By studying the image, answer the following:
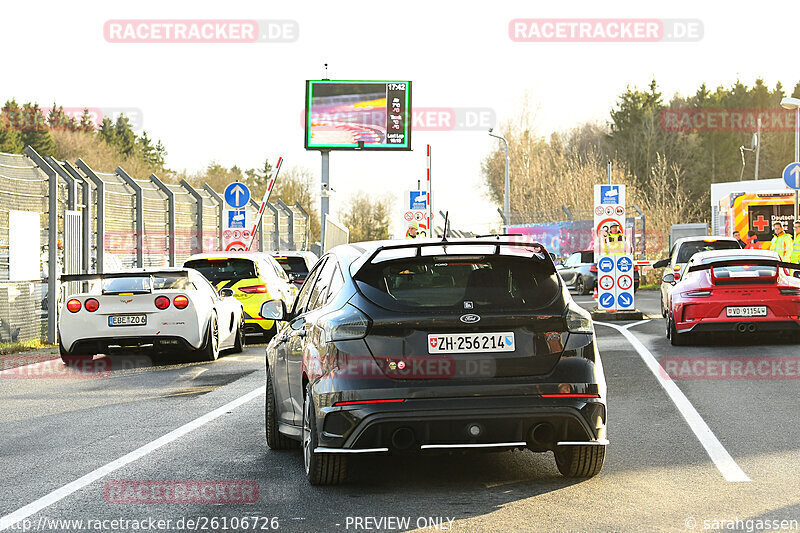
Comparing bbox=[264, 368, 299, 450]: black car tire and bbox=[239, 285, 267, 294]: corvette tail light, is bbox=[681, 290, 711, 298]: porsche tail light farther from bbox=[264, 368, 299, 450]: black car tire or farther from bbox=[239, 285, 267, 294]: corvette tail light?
bbox=[264, 368, 299, 450]: black car tire

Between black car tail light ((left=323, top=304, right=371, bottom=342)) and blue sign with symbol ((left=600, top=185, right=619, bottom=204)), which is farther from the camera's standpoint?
blue sign with symbol ((left=600, top=185, right=619, bottom=204))

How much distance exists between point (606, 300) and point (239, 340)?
9146 mm

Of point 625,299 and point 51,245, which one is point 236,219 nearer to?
point 625,299

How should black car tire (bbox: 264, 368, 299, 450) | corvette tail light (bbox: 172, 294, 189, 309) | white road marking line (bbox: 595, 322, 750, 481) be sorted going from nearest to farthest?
white road marking line (bbox: 595, 322, 750, 481), black car tire (bbox: 264, 368, 299, 450), corvette tail light (bbox: 172, 294, 189, 309)

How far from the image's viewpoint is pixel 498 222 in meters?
62.7

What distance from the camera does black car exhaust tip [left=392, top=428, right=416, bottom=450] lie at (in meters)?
6.64

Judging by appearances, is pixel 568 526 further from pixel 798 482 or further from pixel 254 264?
pixel 254 264

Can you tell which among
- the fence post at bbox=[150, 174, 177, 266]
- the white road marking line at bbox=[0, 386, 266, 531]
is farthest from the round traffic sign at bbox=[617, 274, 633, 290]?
the white road marking line at bbox=[0, 386, 266, 531]

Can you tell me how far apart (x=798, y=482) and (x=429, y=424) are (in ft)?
7.11

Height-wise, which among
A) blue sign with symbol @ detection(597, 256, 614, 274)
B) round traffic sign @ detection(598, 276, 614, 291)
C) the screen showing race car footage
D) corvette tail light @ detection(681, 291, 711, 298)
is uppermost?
the screen showing race car footage

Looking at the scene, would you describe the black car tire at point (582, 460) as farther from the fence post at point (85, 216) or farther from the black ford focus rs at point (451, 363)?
the fence post at point (85, 216)

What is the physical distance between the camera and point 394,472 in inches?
297

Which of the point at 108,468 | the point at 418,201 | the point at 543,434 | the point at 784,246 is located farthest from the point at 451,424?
the point at 418,201

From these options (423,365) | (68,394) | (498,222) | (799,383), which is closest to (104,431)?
(68,394)
